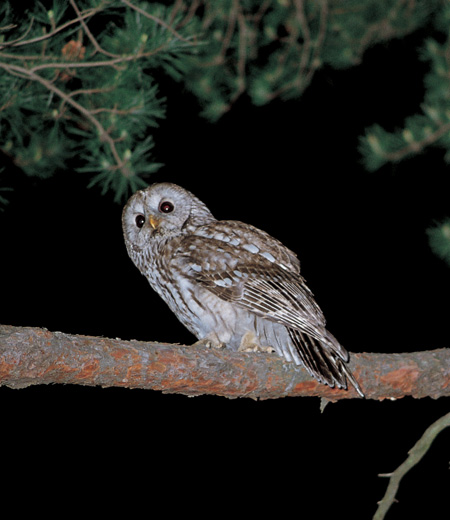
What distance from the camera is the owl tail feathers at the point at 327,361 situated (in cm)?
237

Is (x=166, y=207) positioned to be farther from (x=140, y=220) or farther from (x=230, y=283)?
(x=230, y=283)

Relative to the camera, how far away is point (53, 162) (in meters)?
3.30

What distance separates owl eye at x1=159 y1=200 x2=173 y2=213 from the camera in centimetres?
318

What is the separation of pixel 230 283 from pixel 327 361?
0.56 metres

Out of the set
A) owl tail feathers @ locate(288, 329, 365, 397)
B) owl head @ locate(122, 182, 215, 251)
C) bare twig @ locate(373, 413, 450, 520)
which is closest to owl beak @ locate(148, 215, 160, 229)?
owl head @ locate(122, 182, 215, 251)

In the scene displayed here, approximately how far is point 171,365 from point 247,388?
0.34m

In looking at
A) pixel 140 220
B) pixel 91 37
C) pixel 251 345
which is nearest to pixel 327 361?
pixel 251 345

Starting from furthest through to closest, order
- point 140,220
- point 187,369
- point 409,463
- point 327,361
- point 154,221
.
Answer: point 140,220, point 154,221, point 327,361, point 187,369, point 409,463

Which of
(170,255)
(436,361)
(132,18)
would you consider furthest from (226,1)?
(436,361)

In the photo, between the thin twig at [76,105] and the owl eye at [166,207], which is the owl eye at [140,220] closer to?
the owl eye at [166,207]

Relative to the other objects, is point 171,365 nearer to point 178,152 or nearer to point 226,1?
point 226,1

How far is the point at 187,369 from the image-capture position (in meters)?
2.14

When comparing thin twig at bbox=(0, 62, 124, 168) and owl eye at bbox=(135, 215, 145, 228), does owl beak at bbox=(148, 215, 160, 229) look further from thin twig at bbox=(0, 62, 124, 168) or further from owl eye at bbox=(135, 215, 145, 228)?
thin twig at bbox=(0, 62, 124, 168)

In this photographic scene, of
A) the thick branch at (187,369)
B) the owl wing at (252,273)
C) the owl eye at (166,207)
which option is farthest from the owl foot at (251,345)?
the owl eye at (166,207)
